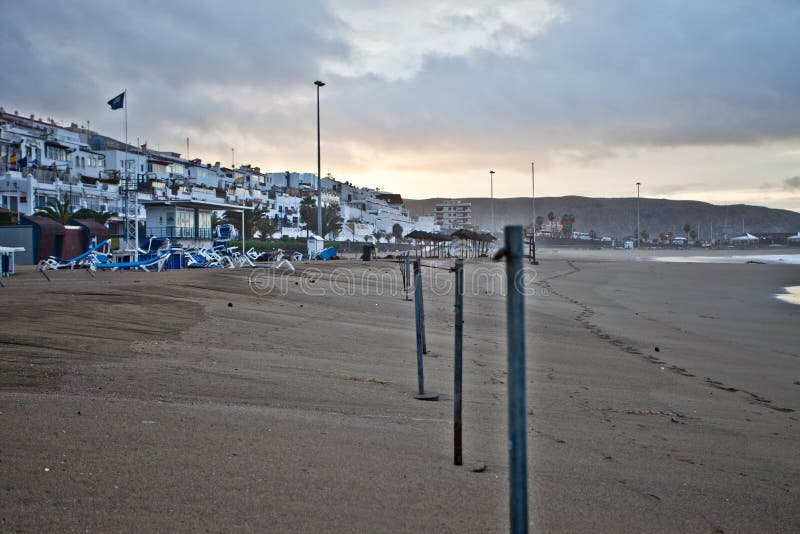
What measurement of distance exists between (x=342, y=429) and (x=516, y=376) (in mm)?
2529

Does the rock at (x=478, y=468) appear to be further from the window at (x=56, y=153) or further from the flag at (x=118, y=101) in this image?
the window at (x=56, y=153)

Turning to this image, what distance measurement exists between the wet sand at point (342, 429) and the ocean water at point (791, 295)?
11706 millimetres

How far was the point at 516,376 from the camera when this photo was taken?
1874 millimetres

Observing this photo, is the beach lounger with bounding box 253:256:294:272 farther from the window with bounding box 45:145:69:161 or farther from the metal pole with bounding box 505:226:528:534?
the window with bounding box 45:145:69:161

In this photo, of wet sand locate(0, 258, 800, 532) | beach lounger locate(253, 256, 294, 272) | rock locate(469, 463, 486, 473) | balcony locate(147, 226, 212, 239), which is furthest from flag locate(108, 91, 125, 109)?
rock locate(469, 463, 486, 473)

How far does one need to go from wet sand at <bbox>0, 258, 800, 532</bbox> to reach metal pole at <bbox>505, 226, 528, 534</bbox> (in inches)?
44.2

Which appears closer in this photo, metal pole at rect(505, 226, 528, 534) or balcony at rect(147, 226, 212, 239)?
metal pole at rect(505, 226, 528, 534)

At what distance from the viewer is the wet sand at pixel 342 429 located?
3.00 meters

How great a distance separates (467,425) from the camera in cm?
472

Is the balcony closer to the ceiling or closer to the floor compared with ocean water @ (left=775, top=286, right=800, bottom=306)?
closer to the ceiling

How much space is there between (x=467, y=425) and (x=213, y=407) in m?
1.87

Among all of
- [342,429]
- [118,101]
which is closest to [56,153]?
[118,101]

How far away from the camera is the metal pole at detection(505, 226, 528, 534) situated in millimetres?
1828

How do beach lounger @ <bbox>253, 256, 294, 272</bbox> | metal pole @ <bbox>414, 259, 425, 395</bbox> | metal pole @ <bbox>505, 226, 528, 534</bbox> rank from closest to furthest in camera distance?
metal pole @ <bbox>505, 226, 528, 534</bbox>
metal pole @ <bbox>414, 259, 425, 395</bbox>
beach lounger @ <bbox>253, 256, 294, 272</bbox>
